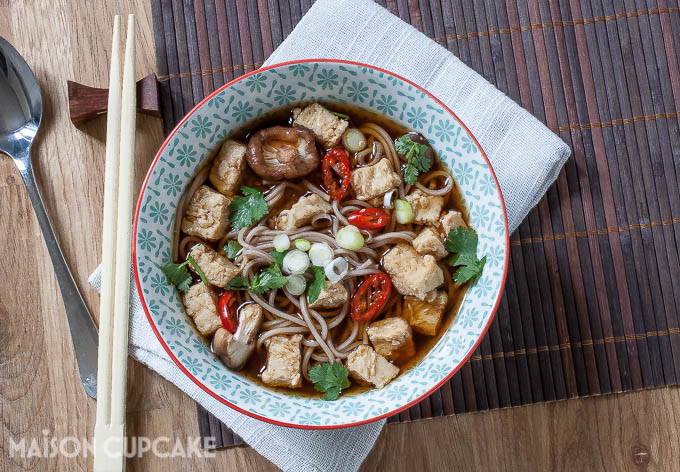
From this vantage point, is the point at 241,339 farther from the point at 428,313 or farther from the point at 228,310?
the point at 428,313

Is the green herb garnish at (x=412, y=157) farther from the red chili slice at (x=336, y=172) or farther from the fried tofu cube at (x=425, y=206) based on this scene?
the red chili slice at (x=336, y=172)

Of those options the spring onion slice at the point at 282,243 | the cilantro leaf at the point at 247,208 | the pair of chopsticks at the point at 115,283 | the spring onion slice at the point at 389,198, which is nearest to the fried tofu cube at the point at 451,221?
the spring onion slice at the point at 389,198

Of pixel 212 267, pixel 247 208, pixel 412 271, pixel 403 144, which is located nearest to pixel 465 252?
pixel 412 271

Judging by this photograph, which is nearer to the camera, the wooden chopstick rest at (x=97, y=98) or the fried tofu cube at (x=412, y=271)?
the fried tofu cube at (x=412, y=271)

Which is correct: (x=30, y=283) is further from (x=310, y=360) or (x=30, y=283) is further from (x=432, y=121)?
(x=432, y=121)

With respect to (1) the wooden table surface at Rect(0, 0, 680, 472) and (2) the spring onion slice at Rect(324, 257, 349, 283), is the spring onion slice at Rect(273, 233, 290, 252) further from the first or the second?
(1) the wooden table surface at Rect(0, 0, 680, 472)

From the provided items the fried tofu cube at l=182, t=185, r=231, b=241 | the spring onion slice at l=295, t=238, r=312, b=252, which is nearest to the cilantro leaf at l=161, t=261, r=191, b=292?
the fried tofu cube at l=182, t=185, r=231, b=241

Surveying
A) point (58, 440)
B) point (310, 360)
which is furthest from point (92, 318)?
point (310, 360)
